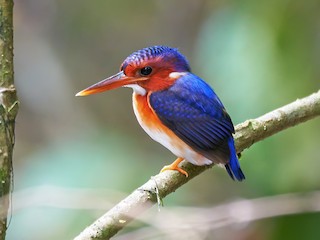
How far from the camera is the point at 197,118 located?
6.50 feet

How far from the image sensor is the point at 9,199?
5.04 feet

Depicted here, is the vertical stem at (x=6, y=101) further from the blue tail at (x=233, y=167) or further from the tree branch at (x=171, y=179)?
the blue tail at (x=233, y=167)

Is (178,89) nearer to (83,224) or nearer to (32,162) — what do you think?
(83,224)

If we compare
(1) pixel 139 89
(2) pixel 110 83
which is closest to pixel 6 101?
(2) pixel 110 83

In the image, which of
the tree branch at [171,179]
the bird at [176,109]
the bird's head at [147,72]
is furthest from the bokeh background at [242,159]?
the bird's head at [147,72]

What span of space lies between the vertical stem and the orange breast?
528 millimetres

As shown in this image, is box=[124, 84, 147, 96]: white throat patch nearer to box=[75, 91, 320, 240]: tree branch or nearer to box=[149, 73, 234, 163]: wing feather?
box=[149, 73, 234, 163]: wing feather

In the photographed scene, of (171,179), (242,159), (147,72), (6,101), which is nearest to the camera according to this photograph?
(6,101)

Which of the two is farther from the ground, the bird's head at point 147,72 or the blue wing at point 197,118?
the bird's head at point 147,72

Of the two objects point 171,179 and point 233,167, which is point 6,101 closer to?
point 171,179

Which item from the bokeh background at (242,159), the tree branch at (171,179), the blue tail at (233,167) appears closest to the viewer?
the tree branch at (171,179)

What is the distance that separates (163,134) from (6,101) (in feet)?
1.92

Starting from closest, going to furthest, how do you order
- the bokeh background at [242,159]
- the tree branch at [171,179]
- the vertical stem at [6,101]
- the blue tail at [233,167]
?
the vertical stem at [6,101], the tree branch at [171,179], the blue tail at [233,167], the bokeh background at [242,159]

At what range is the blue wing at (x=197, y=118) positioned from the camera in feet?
6.37
